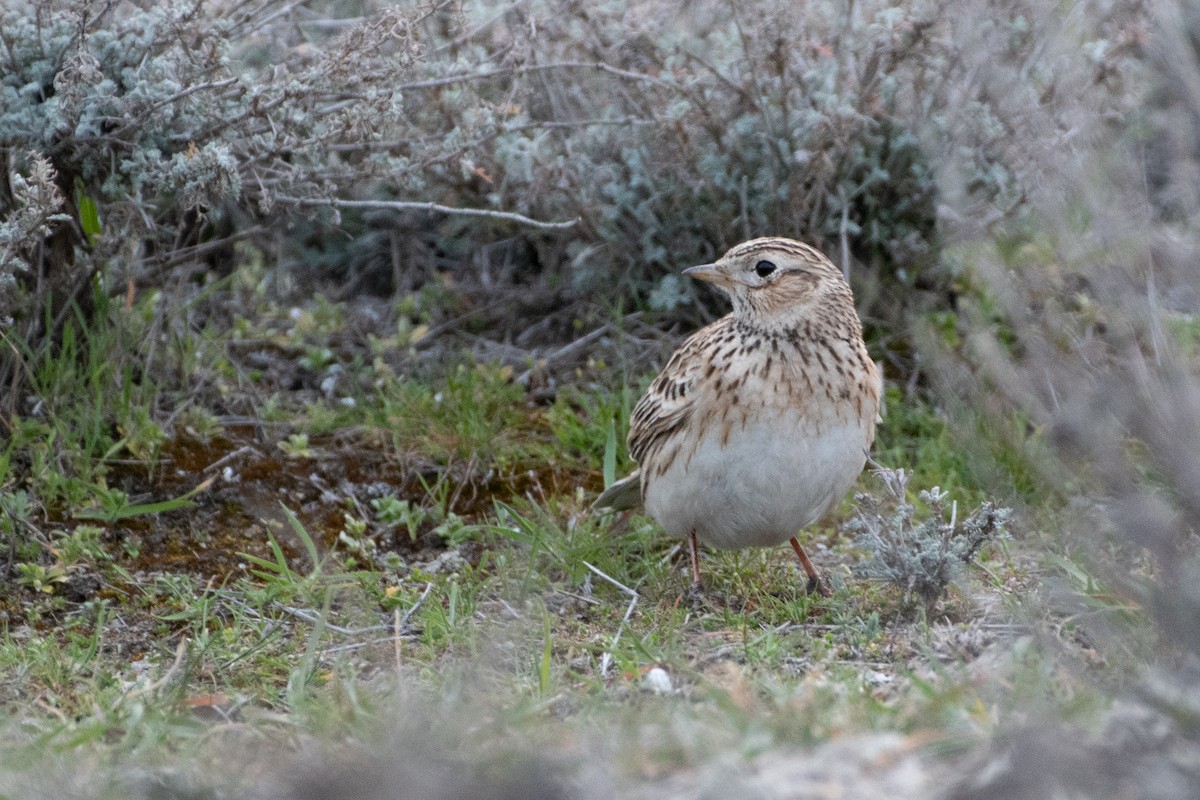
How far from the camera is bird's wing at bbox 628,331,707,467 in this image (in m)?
5.04

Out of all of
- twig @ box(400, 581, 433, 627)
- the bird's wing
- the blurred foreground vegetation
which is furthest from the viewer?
the bird's wing

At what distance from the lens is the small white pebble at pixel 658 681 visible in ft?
13.0

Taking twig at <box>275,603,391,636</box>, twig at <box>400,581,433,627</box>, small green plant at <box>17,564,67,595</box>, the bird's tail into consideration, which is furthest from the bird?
small green plant at <box>17,564,67,595</box>

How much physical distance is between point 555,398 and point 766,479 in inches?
87.6

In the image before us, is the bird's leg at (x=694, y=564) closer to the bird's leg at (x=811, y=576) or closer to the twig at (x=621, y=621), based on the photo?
the twig at (x=621, y=621)

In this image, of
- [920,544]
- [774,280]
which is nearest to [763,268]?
[774,280]

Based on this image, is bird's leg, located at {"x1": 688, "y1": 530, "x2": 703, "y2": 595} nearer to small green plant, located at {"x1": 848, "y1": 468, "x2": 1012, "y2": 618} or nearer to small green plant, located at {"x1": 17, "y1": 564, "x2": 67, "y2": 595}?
small green plant, located at {"x1": 848, "y1": 468, "x2": 1012, "y2": 618}

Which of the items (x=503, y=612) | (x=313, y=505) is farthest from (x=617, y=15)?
(x=503, y=612)

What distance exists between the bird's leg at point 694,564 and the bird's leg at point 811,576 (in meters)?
0.36

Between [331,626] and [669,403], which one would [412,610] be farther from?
[669,403]

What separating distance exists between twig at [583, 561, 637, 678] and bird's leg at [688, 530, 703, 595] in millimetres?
227

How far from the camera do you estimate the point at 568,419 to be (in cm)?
646

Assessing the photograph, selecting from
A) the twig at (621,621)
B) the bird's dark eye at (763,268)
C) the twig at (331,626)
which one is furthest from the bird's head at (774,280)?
the twig at (331,626)

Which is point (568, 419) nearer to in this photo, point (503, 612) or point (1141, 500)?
point (503, 612)
